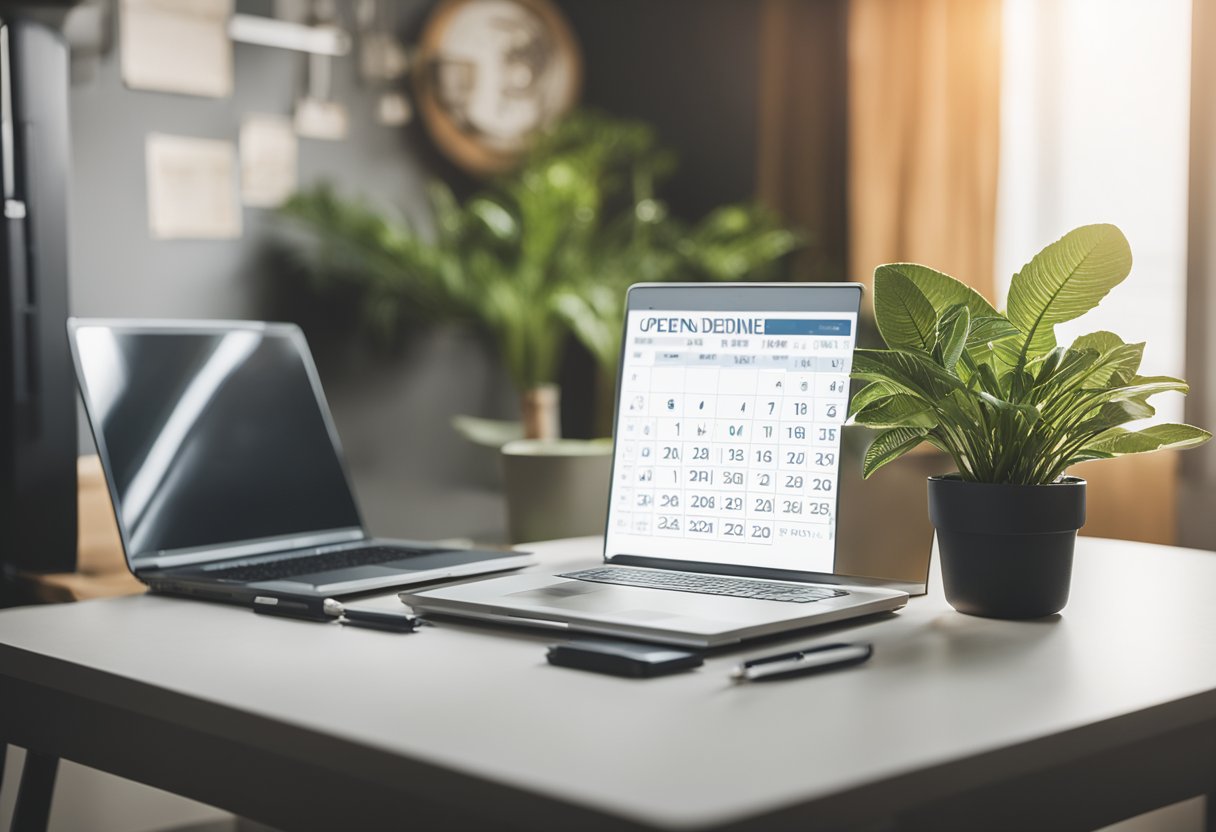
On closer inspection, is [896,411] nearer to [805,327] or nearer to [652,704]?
[805,327]

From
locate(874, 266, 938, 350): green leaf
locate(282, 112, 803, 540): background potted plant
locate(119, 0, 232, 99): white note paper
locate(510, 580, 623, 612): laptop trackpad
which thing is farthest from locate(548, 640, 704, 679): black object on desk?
locate(119, 0, 232, 99): white note paper

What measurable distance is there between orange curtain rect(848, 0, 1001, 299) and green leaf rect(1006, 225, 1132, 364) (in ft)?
7.38

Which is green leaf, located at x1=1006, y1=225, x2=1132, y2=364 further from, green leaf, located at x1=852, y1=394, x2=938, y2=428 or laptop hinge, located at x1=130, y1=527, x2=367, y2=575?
laptop hinge, located at x1=130, y1=527, x2=367, y2=575

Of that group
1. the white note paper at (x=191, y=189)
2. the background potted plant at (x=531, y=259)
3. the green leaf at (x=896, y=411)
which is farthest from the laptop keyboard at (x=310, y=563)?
the white note paper at (x=191, y=189)

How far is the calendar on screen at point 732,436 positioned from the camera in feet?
3.66

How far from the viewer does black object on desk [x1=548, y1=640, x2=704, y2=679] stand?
0.80 metres

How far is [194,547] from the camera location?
1.26m

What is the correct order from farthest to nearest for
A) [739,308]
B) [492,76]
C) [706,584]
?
[492,76] < [739,308] < [706,584]

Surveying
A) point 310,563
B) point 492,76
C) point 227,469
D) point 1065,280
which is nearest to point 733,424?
point 1065,280

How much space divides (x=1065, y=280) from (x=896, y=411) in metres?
0.17

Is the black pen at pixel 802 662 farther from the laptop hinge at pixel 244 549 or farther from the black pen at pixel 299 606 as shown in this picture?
the laptop hinge at pixel 244 549

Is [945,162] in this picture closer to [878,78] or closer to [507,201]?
[878,78]

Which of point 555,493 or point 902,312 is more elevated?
point 902,312

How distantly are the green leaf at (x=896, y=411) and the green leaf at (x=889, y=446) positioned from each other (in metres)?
0.02
